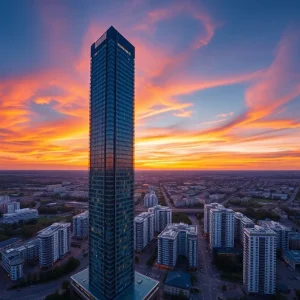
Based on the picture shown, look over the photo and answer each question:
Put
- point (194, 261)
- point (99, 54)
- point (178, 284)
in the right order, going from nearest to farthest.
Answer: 1. point (99, 54)
2. point (178, 284)
3. point (194, 261)

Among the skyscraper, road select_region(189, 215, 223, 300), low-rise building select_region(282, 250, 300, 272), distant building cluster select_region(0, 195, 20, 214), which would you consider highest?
the skyscraper

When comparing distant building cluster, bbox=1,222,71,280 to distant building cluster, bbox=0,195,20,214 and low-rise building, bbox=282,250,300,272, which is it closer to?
distant building cluster, bbox=0,195,20,214

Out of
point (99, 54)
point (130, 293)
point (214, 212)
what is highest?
point (99, 54)

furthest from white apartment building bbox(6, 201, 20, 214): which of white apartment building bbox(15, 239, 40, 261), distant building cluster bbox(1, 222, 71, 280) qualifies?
white apartment building bbox(15, 239, 40, 261)

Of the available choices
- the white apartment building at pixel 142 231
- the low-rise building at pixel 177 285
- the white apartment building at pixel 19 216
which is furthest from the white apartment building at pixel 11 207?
the low-rise building at pixel 177 285

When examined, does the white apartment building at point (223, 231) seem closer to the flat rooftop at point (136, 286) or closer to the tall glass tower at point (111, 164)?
the flat rooftop at point (136, 286)

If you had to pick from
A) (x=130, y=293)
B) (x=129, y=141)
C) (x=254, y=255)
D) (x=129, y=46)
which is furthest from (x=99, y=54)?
(x=254, y=255)

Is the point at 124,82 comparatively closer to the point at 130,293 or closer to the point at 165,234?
the point at 130,293
